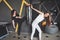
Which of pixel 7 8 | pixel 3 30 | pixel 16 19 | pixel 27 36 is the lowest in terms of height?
pixel 27 36

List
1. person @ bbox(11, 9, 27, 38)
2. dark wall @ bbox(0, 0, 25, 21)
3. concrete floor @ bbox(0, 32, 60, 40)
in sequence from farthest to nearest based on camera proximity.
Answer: dark wall @ bbox(0, 0, 25, 21), person @ bbox(11, 9, 27, 38), concrete floor @ bbox(0, 32, 60, 40)

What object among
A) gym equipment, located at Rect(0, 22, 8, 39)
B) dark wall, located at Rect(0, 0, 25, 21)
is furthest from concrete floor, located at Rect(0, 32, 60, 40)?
dark wall, located at Rect(0, 0, 25, 21)

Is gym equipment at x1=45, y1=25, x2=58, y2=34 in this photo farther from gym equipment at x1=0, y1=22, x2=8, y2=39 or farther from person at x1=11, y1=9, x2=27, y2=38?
gym equipment at x1=0, y1=22, x2=8, y2=39

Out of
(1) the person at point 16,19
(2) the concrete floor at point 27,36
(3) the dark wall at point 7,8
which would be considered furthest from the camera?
(3) the dark wall at point 7,8

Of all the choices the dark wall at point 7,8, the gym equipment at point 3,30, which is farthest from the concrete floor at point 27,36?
the dark wall at point 7,8

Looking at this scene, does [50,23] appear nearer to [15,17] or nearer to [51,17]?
[51,17]

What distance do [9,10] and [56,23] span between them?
0.95 metres

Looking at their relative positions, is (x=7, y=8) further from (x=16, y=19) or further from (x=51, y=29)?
(x=51, y=29)

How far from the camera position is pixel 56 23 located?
3.11 metres

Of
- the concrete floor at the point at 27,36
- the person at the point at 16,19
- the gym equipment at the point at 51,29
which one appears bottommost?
the concrete floor at the point at 27,36

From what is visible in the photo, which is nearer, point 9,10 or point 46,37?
point 46,37

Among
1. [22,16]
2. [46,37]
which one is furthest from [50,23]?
[22,16]

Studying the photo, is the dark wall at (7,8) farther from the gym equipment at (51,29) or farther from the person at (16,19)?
the gym equipment at (51,29)

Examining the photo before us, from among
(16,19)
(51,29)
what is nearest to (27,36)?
(16,19)
